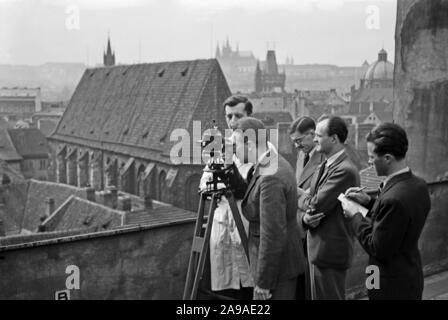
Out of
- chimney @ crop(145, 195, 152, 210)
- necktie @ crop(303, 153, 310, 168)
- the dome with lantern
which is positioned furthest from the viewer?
the dome with lantern

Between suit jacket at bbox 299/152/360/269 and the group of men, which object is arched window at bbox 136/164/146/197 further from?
suit jacket at bbox 299/152/360/269

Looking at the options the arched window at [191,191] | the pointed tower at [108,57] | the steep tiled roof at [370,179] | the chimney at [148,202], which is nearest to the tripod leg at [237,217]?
the steep tiled roof at [370,179]

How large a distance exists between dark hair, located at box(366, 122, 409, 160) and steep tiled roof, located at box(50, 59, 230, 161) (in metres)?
22.7

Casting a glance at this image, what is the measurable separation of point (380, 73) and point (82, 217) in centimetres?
9000

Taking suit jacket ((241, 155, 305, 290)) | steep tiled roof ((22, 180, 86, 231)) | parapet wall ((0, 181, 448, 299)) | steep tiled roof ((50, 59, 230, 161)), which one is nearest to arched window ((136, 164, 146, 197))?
steep tiled roof ((50, 59, 230, 161))

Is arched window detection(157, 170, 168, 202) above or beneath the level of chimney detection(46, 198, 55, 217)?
above

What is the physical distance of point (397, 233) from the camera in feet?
10.4

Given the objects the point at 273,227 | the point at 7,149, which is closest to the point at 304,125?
the point at 273,227

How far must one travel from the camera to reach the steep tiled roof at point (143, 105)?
29766mm

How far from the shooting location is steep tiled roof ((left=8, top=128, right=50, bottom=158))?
181 ft

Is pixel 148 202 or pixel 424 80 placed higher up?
pixel 424 80

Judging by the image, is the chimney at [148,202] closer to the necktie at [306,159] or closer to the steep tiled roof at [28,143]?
the necktie at [306,159]

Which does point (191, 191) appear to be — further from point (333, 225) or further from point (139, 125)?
point (333, 225)

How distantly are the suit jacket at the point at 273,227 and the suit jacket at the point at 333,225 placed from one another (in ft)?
0.52
